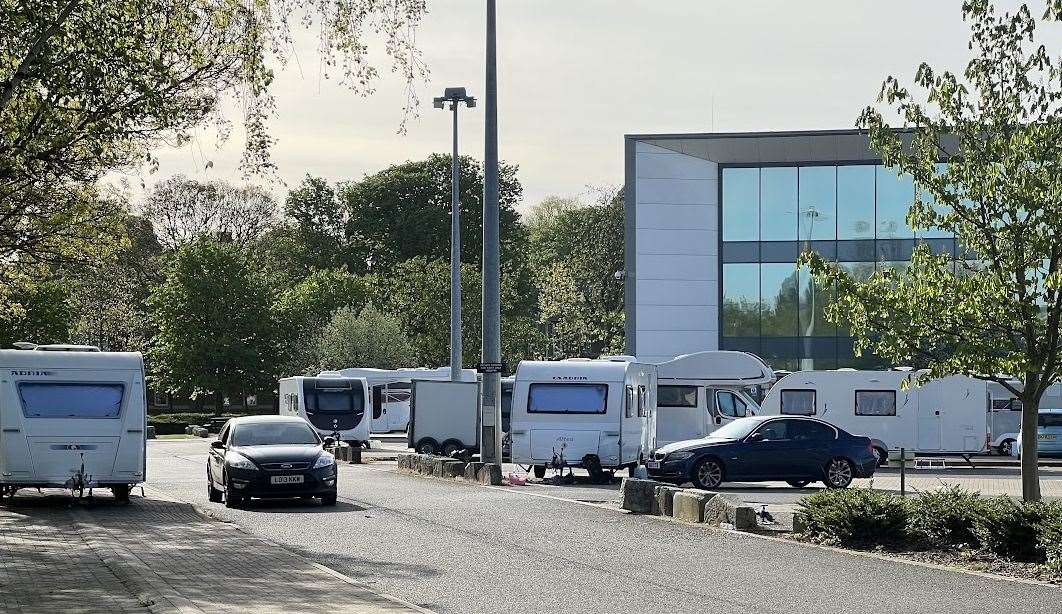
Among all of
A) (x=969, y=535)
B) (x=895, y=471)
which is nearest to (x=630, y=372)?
(x=895, y=471)

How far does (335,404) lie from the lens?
5553 cm

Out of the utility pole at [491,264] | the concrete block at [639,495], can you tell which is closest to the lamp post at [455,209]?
the utility pole at [491,264]

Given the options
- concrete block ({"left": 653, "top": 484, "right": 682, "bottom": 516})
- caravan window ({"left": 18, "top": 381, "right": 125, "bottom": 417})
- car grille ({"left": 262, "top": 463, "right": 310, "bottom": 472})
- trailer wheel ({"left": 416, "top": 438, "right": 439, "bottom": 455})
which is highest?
caravan window ({"left": 18, "top": 381, "right": 125, "bottom": 417})

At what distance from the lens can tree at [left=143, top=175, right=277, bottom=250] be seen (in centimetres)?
8062

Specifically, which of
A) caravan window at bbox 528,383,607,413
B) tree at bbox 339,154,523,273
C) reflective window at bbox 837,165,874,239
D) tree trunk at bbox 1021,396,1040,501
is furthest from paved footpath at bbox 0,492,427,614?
tree at bbox 339,154,523,273

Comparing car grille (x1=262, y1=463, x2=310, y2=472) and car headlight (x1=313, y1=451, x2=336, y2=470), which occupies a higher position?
car headlight (x1=313, y1=451, x2=336, y2=470)

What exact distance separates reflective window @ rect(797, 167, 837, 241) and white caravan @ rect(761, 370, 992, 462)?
19.3 metres

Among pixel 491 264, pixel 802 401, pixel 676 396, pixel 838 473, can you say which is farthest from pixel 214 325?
pixel 838 473

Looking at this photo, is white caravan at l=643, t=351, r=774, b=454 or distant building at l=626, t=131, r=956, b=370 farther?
distant building at l=626, t=131, r=956, b=370

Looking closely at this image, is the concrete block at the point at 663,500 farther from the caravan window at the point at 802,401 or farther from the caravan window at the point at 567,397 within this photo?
the caravan window at the point at 802,401

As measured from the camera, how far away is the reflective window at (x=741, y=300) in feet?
192

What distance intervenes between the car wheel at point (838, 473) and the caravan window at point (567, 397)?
5.33 meters

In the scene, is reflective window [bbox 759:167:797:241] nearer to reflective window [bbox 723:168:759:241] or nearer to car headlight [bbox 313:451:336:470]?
reflective window [bbox 723:168:759:241]

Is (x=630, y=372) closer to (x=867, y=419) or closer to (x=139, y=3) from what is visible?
(x=867, y=419)
